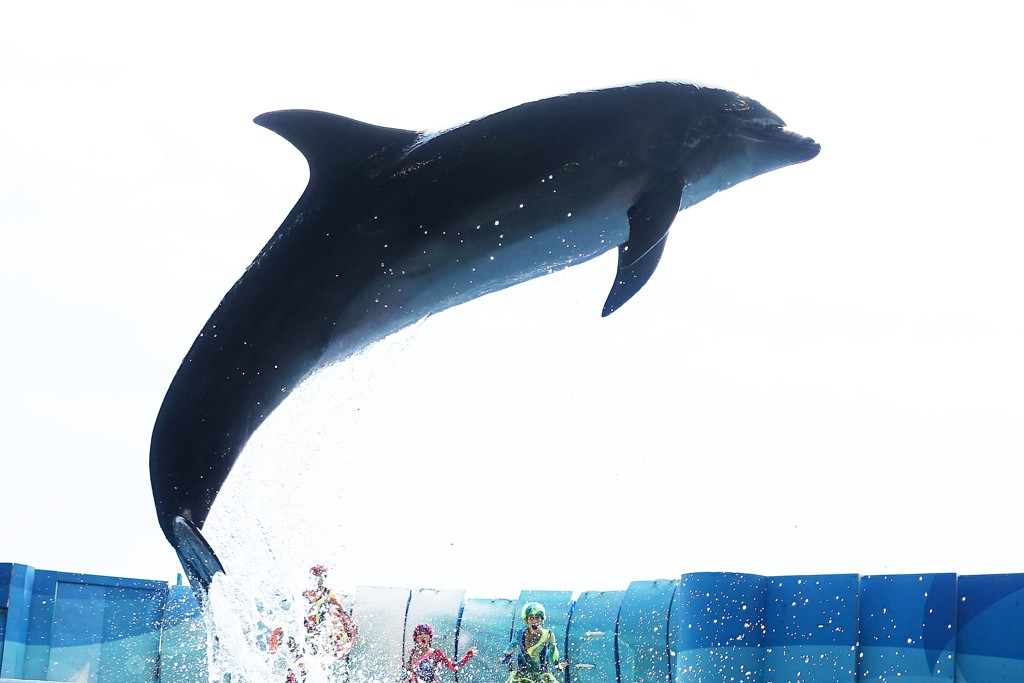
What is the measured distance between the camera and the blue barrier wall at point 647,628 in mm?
9258

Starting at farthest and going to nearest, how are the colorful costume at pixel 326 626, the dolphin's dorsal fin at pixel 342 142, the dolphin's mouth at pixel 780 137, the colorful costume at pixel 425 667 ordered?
the colorful costume at pixel 425 667
the colorful costume at pixel 326 626
the dolphin's mouth at pixel 780 137
the dolphin's dorsal fin at pixel 342 142

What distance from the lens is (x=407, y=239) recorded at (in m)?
4.66

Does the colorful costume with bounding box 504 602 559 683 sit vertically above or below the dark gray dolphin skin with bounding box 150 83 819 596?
below

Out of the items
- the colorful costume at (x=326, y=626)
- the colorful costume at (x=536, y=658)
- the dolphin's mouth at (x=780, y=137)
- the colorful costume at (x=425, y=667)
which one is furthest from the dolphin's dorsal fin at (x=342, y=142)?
the colorful costume at (x=425, y=667)

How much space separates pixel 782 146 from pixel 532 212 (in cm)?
120

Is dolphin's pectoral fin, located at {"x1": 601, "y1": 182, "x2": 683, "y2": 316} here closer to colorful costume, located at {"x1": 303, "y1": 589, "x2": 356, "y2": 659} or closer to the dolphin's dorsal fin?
the dolphin's dorsal fin

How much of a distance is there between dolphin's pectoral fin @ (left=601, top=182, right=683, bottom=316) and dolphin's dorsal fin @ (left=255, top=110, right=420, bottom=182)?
971 millimetres

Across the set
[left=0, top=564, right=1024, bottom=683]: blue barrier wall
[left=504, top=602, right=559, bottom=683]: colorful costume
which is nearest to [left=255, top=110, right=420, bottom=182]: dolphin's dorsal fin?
[left=0, top=564, right=1024, bottom=683]: blue barrier wall

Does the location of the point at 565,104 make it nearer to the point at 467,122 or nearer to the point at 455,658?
the point at 467,122

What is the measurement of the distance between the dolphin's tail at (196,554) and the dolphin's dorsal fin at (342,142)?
4.89 ft

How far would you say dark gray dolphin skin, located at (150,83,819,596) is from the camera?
4.60 meters

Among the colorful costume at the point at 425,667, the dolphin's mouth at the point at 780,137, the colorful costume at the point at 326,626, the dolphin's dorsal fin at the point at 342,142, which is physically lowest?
the colorful costume at the point at 425,667

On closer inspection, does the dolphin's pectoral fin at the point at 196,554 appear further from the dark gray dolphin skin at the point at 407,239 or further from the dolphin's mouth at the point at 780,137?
the dolphin's mouth at the point at 780,137

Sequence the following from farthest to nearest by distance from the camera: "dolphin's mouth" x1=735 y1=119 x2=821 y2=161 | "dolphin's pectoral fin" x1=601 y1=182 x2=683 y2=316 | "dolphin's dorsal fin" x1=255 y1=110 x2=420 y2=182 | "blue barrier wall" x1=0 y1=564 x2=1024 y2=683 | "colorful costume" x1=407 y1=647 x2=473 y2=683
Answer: "colorful costume" x1=407 y1=647 x2=473 y2=683, "blue barrier wall" x1=0 y1=564 x2=1024 y2=683, "dolphin's mouth" x1=735 y1=119 x2=821 y2=161, "dolphin's dorsal fin" x1=255 y1=110 x2=420 y2=182, "dolphin's pectoral fin" x1=601 y1=182 x2=683 y2=316
